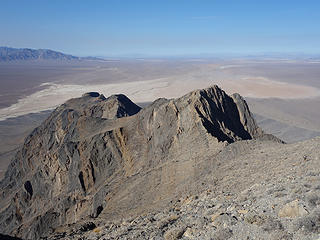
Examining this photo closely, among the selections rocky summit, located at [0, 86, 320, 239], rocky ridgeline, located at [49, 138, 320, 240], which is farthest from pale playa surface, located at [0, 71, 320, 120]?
rocky ridgeline, located at [49, 138, 320, 240]

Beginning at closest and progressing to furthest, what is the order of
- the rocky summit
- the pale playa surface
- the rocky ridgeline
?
1. the rocky ridgeline
2. the rocky summit
3. the pale playa surface

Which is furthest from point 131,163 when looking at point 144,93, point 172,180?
point 144,93

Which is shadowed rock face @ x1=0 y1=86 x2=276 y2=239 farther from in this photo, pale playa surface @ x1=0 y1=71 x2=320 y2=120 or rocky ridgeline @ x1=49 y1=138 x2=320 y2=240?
pale playa surface @ x1=0 y1=71 x2=320 y2=120

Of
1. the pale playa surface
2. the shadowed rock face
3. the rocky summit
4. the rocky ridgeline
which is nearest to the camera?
the rocky ridgeline

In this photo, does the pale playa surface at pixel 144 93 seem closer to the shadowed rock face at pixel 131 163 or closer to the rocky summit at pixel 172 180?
the shadowed rock face at pixel 131 163

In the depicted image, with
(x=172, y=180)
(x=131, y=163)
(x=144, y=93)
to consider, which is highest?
(x=172, y=180)

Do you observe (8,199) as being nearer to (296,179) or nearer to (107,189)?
(107,189)

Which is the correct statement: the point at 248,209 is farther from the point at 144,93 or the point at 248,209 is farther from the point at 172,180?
the point at 144,93

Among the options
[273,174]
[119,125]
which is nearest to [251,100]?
[119,125]
